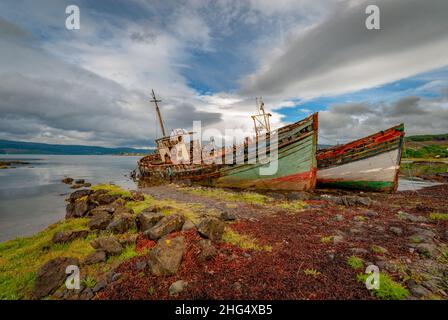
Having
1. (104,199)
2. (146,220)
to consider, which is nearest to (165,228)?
(146,220)

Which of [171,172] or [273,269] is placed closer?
[273,269]

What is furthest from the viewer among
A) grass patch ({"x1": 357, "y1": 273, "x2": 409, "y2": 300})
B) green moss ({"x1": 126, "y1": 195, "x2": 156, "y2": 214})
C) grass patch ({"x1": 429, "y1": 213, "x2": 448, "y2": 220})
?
green moss ({"x1": 126, "y1": 195, "x2": 156, "y2": 214})

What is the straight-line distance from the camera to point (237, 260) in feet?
17.9

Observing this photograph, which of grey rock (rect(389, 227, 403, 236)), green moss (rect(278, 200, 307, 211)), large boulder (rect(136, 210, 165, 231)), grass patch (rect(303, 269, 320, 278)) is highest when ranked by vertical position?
large boulder (rect(136, 210, 165, 231))

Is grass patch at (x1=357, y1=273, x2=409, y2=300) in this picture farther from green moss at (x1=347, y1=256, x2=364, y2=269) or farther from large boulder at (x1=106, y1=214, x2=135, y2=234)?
large boulder at (x1=106, y1=214, x2=135, y2=234)

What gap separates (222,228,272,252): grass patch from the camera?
624 centimetres

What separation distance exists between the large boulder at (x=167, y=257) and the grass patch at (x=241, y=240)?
1873 mm

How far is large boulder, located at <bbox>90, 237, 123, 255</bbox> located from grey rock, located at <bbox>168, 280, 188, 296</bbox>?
2705mm

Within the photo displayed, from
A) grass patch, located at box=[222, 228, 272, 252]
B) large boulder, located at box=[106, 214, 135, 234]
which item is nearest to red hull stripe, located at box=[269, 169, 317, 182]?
grass patch, located at box=[222, 228, 272, 252]

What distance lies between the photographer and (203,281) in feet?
15.1

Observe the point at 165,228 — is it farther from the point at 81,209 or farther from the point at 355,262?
the point at 81,209
